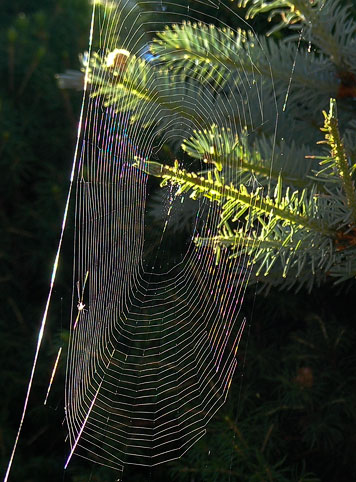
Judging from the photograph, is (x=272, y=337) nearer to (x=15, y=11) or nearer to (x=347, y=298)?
(x=347, y=298)

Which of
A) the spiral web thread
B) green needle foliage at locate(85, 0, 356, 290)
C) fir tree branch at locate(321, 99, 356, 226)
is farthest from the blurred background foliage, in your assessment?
fir tree branch at locate(321, 99, 356, 226)

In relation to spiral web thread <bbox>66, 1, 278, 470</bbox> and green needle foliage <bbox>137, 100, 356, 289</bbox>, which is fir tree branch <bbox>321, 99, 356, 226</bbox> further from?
spiral web thread <bbox>66, 1, 278, 470</bbox>

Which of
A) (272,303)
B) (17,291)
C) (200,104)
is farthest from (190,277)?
(17,291)

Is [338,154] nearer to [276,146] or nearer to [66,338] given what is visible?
[276,146]

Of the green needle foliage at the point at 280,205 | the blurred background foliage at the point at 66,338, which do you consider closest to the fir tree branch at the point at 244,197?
the green needle foliage at the point at 280,205

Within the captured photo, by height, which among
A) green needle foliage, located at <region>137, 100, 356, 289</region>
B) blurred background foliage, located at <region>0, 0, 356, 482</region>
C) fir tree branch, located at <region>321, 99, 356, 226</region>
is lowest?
blurred background foliage, located at <region>0, 0, 356, 482</region>

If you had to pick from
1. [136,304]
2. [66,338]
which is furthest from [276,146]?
[136,304]
